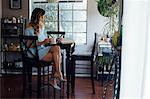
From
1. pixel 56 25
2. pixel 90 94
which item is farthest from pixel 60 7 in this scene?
pixel 90 94

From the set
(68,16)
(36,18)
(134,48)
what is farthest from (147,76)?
(68,16)

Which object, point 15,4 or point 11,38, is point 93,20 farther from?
point 11,38

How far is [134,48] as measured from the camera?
1.14 meters

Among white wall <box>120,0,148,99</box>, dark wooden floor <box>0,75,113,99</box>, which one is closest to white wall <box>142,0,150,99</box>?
white wall <box>120,0,148,99</box>

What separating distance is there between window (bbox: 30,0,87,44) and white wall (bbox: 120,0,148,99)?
4.90 metres

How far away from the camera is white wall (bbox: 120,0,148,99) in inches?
44.4

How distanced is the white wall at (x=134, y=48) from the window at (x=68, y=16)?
490 cm

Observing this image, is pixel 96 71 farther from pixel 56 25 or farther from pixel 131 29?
pixel 131 29

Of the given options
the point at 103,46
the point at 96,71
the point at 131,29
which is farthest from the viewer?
the point at 96,71

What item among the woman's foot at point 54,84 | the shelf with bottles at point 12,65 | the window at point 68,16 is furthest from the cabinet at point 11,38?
the woman's foot at point 54,84

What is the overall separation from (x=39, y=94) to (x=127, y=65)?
11.4 feet

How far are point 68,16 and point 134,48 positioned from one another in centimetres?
502

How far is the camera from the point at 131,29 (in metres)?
1.13

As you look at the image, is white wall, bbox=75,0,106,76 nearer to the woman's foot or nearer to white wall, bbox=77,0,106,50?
white wall, bbox=77,0,106,50
